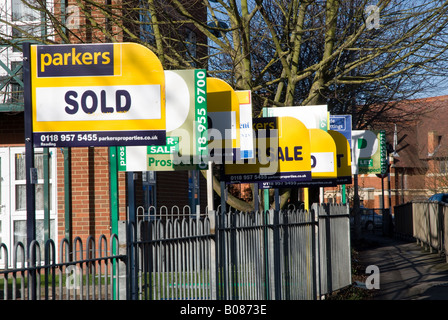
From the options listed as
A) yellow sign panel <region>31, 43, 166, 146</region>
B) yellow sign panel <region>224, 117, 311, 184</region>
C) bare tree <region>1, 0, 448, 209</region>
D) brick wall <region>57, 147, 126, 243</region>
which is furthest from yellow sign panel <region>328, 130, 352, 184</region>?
yellow sign panel <region>31, 43, 166, 146</region>

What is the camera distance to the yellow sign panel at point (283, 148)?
12578 millimetres

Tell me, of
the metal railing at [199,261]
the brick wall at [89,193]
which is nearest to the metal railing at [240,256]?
the metal railing at [199,261]

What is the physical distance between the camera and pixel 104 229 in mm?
15383

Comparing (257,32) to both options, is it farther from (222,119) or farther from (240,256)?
(240,256)

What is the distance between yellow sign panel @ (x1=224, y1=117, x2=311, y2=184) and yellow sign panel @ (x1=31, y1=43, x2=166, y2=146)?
6.24m

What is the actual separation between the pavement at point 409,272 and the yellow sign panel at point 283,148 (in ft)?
9.83

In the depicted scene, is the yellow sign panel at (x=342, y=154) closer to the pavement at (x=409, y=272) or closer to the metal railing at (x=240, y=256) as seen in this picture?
the metal railing at (x=240, y=256)

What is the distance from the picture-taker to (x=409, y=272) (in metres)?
18.2

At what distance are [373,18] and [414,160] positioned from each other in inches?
2601

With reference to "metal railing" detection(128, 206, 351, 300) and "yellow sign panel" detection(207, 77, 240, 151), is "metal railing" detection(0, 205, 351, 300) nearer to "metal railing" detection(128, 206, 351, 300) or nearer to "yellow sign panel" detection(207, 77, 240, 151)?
"metal railing" detection(128, 206, 351, 300)
